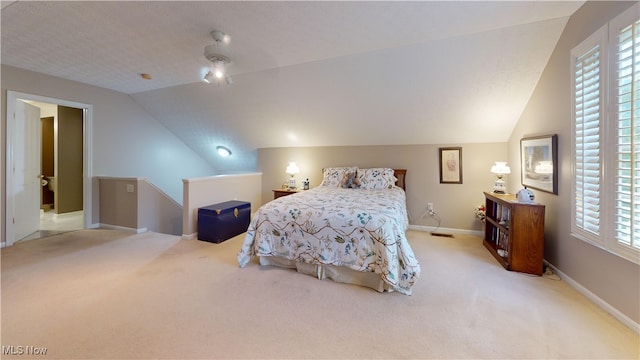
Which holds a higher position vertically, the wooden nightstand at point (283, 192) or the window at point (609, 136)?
the window at point (609, 136)

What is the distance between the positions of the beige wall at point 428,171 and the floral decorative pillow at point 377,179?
1.08 feet

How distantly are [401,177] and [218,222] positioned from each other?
119 inches

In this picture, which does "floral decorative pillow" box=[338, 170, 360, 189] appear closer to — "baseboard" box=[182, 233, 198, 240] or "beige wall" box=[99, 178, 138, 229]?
"baseboard" box=[182, 233, 198, 240]

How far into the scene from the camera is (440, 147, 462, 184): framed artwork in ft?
13.3

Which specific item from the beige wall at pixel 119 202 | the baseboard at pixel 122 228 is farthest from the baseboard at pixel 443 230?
the beige wall at pixel 119 202

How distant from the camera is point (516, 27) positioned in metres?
2.42

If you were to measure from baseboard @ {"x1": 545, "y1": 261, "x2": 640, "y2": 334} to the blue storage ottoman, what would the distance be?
386cm

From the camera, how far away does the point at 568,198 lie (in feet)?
7.72

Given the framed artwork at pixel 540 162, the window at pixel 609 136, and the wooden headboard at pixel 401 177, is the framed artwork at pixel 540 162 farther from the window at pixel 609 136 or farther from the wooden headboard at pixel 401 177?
the wooden headboard at pixel 401 177

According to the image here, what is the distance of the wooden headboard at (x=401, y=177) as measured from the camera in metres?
4.30

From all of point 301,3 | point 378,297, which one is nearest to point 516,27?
point 301,3

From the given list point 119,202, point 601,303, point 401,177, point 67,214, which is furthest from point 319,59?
point 67,214

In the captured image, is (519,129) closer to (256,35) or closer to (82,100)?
(256,35)

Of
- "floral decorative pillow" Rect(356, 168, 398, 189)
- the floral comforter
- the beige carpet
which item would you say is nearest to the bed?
the floral comforter
